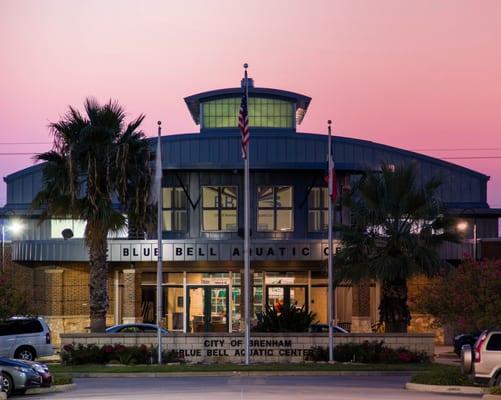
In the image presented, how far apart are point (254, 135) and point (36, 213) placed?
1288 cm

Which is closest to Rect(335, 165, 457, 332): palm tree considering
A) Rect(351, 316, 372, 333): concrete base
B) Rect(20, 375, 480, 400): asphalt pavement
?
Rect(20, 375, 480, 400): asphalt pavement

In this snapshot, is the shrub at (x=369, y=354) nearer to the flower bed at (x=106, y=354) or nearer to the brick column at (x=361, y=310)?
the flower bed at (x=106, y=354)

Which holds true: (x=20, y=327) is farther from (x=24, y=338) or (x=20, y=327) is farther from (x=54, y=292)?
(x=54, y=292)

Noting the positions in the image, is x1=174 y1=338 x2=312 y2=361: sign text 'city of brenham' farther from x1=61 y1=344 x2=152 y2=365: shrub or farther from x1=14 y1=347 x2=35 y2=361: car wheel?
x1=14 y1=347 x2=35 y2=361: car wheel

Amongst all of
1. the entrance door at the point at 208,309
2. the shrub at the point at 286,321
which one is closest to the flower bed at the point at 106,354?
the shrub at the point at 286,321

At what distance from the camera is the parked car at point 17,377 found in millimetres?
29266

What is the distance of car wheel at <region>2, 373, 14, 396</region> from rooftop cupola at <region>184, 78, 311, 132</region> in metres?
33.5

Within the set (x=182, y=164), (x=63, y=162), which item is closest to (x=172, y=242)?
(x=182, y=164)

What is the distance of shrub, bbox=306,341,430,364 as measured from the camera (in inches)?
1608

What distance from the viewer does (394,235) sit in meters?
42.6

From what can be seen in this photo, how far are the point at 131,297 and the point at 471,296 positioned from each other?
1989 centimetres

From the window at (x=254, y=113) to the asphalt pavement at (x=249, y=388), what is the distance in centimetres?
2707

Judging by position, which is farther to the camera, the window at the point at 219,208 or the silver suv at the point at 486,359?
the window at the point at 219,208

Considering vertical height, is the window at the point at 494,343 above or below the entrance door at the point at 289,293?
below
